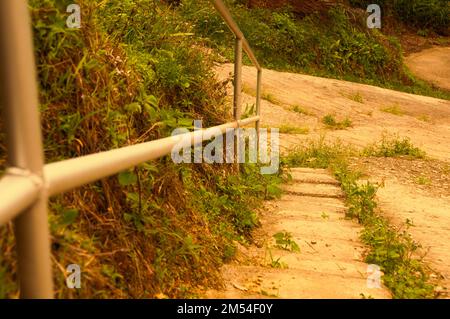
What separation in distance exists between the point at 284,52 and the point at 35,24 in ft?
41.9

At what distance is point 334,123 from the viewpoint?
9156 mm

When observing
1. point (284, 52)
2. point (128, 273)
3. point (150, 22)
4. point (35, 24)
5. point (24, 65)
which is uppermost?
point (284, 52)

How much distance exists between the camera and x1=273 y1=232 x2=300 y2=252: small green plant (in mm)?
2475

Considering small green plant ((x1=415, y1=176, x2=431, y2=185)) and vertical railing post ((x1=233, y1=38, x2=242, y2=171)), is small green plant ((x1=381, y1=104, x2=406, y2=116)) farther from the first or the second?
vertical railing post ((x1=233, y1=38, x2=242, y2=171))

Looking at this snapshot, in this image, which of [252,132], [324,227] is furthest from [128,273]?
[252,132]

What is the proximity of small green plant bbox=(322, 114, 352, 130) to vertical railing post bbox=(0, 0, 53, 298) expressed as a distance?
8.43 meters

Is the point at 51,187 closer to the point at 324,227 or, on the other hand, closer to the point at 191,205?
the point at 191,205

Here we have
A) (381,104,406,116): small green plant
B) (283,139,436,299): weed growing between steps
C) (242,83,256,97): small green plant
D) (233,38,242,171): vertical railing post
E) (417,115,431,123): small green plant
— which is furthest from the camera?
(381,104,406,116): small green plant

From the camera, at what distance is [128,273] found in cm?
138
